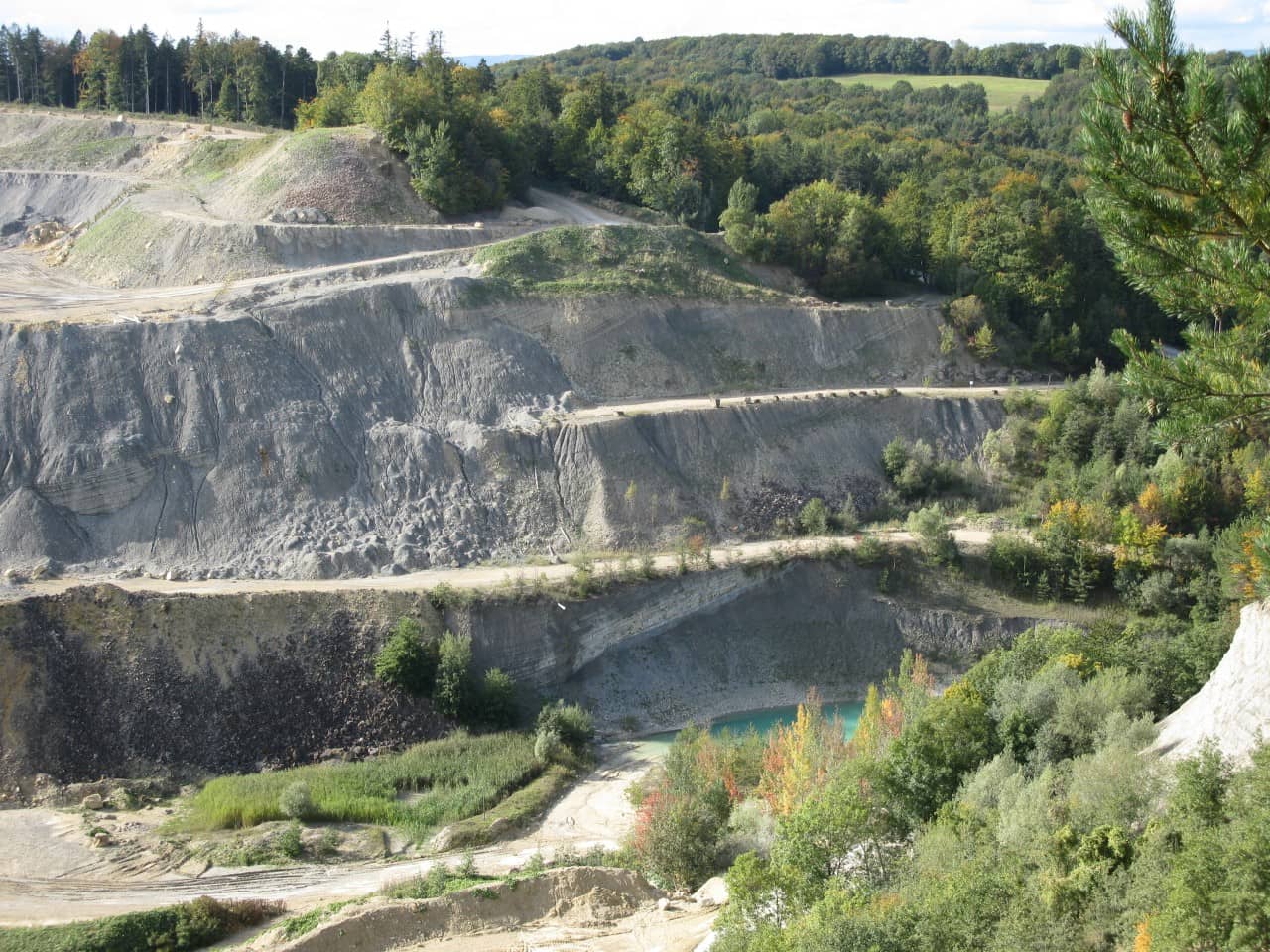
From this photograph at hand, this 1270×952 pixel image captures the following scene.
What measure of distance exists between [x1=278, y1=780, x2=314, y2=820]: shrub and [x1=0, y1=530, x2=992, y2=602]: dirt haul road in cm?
794

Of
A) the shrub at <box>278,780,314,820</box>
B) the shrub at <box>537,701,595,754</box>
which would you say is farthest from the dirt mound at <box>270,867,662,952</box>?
the shrub at <box>537,701,595,754</box>

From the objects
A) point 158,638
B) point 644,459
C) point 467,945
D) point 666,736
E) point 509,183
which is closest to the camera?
point 467,945

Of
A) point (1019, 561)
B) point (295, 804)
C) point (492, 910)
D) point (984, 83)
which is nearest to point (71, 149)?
point (295, 804)

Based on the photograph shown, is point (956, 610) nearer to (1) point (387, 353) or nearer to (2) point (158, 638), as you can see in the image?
(1) point (387, 353)

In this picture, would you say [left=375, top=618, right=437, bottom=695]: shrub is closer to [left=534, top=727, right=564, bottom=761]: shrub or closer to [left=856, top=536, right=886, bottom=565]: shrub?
[left=534, top=727, right=564, bottom=761]: shrub

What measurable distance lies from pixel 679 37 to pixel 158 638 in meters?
114

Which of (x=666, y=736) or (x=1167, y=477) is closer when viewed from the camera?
(x=666, y=736)

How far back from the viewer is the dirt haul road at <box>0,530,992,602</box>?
38.4m

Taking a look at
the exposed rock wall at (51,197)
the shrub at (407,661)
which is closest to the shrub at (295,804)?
the shrub at (407,661)

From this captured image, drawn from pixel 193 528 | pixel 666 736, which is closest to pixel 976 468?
pixel 666 736

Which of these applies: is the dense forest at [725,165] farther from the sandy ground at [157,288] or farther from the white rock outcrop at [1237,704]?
the white rock outcrop at [1237,704]

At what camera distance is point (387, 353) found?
48.8m

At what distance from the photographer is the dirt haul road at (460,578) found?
38.4m

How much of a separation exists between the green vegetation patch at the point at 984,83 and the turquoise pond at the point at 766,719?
7905 centimetres
